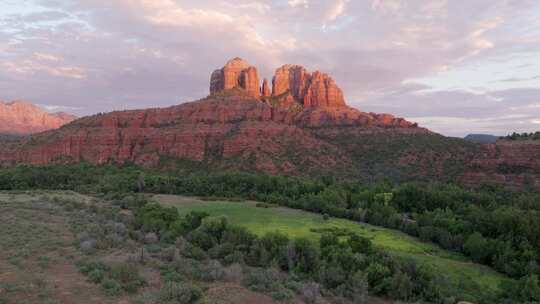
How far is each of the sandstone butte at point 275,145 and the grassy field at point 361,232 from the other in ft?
78.4

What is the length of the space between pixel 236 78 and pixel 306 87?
23239 millimetres

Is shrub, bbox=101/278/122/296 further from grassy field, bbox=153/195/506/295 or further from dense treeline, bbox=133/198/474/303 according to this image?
grassy field, bbox=153/195/506/295

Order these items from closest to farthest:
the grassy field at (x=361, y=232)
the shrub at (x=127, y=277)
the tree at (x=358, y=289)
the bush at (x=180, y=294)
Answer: the bush at (x=180, y=294), the shrub at (x=127, y=277), the tree at (x=358, y=289), the grassy field at (x=361, y=232)

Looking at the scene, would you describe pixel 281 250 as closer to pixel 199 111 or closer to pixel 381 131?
pixel 381 131

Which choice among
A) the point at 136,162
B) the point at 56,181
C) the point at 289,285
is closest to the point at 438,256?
the point at 289,285

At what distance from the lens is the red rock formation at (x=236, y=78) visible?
122 m

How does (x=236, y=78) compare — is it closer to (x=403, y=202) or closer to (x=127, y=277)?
(x=403, y=202)

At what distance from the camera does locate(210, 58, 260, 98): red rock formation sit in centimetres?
12228

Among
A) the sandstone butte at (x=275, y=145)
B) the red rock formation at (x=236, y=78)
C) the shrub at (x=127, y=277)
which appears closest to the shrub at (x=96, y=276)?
the shrub at (x=127, y=277)

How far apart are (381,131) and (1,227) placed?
78048 mm

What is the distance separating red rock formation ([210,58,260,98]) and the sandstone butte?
→ 8.72 meters

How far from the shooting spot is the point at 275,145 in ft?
259

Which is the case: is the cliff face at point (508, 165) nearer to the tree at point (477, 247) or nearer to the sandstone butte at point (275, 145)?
the sandstone butte at point (275, 145)

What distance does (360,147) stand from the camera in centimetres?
8056
